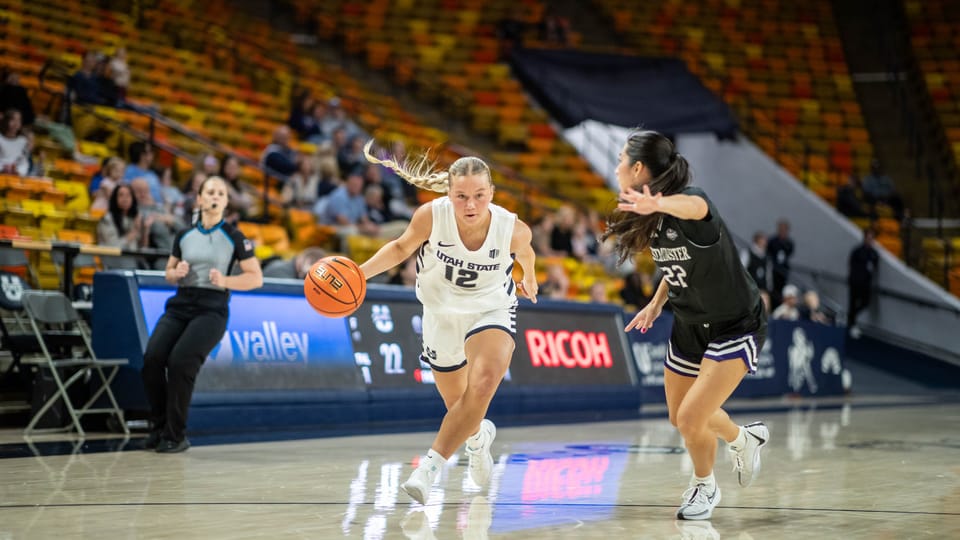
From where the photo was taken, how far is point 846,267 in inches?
903

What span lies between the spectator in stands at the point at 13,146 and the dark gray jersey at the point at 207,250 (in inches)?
199

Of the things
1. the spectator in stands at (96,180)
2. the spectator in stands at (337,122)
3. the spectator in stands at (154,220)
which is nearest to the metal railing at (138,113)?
the spectator in stands at (96,180)

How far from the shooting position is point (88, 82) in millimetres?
15570

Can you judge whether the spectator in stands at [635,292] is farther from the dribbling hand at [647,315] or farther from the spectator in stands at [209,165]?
the dribbling hand at [647,315]

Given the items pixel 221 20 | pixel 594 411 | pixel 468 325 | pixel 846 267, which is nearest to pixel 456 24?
pixel 221 20

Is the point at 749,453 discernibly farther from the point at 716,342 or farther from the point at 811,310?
the point at 811,310

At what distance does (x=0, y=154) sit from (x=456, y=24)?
14.4m

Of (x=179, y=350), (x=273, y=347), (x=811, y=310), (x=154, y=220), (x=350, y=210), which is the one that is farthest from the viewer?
(x=811, y=310)

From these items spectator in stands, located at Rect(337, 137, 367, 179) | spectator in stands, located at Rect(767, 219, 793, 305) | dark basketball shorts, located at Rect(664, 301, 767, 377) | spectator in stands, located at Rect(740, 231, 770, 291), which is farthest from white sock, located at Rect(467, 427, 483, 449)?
spectator in stands, located at Rect(767, 219, 793, 305)

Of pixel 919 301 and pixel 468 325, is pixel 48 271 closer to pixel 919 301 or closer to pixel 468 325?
pixel 468 325

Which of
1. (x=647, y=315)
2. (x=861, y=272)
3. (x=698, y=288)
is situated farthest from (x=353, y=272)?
(x=861, y=272)

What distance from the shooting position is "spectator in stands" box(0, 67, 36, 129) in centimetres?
1393

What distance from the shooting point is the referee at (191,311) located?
29.1ft

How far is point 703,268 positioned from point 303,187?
36.3ft
